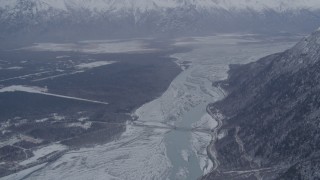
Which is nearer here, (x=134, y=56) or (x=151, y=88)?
(x=151, y=88)

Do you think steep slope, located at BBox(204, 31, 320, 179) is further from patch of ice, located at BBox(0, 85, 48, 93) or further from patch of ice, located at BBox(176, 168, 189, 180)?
patch of ice, located at BBox(0, 85, 48, 93)

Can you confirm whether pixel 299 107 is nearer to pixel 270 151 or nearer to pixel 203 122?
pixel 270 151

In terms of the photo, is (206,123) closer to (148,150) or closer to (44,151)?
(148,150)

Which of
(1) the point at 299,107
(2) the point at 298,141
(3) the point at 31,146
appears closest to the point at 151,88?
(3) the point at 31,146

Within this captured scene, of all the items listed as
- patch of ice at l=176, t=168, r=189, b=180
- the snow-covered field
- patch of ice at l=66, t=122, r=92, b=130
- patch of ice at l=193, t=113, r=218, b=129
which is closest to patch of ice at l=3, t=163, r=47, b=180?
the snow-covered field

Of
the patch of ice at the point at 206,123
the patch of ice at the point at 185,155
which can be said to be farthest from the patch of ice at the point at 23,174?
the patch of ice at the point at 206,123

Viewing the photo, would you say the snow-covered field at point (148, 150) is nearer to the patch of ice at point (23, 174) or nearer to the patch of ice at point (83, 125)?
the patch of ice at point (23, 174)

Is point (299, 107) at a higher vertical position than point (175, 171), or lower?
higher

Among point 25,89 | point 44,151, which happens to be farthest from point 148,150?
point 25,89

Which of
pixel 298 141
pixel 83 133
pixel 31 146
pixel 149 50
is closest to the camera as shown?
pixel 298 141
